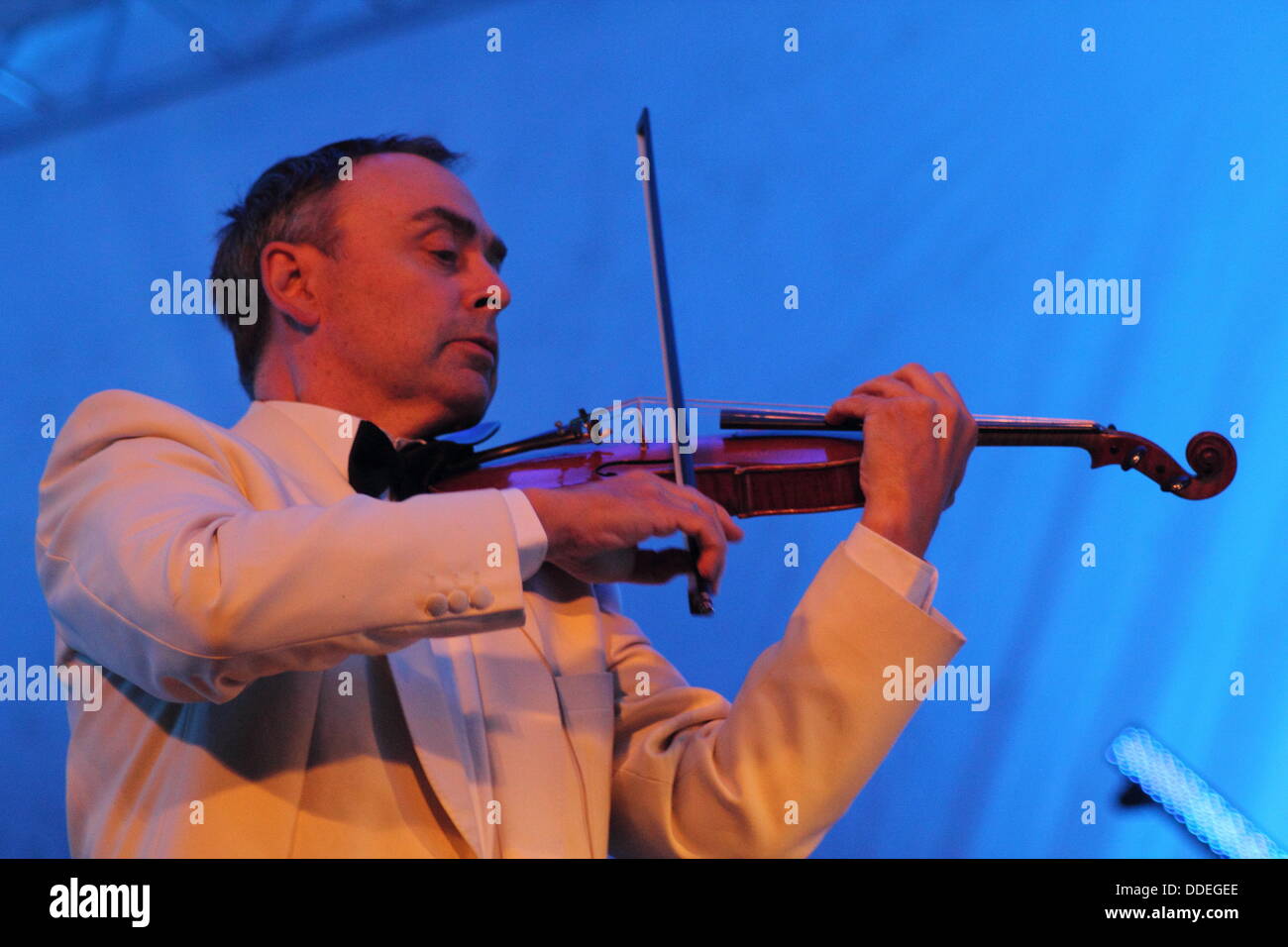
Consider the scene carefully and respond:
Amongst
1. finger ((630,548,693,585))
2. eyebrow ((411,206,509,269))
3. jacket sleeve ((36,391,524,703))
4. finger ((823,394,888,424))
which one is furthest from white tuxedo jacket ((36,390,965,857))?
eyebrow ((411,206,509,269))

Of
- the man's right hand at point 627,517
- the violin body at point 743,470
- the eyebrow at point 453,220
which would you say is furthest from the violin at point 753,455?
the eyebrow at point 453,220

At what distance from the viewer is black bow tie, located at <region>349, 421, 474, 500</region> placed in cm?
136

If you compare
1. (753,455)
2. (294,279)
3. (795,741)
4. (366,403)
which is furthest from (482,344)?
(795,741)

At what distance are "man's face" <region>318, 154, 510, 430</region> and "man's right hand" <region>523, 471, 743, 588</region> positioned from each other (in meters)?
0.45

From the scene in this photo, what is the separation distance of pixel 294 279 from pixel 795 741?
0.93m

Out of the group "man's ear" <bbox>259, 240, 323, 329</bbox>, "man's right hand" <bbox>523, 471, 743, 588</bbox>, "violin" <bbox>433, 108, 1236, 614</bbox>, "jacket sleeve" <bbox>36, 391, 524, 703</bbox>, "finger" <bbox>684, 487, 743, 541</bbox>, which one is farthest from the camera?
"man's ear" <bbox>259, 240, 323, 329</bbox>

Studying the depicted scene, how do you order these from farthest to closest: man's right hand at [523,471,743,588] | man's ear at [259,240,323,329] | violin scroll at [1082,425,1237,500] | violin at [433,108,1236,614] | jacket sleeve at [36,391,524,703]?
man's ear at [259,240,323,329]
violin scroll at [1082,425,1237,500]
violin at [433,108,1236,614]
man's right hand at [523,471,743,588]
jacket sleeve at [36,391,524,703]

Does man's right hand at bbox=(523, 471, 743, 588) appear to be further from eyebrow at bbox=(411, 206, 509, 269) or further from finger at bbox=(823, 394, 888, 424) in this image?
eyebrow at bbox=(411, 206, 509, 269)

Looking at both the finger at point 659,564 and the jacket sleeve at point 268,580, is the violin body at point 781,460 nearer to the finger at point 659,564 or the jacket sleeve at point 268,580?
the finger at point 659,564

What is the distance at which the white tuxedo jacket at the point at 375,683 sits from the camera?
0.96m
